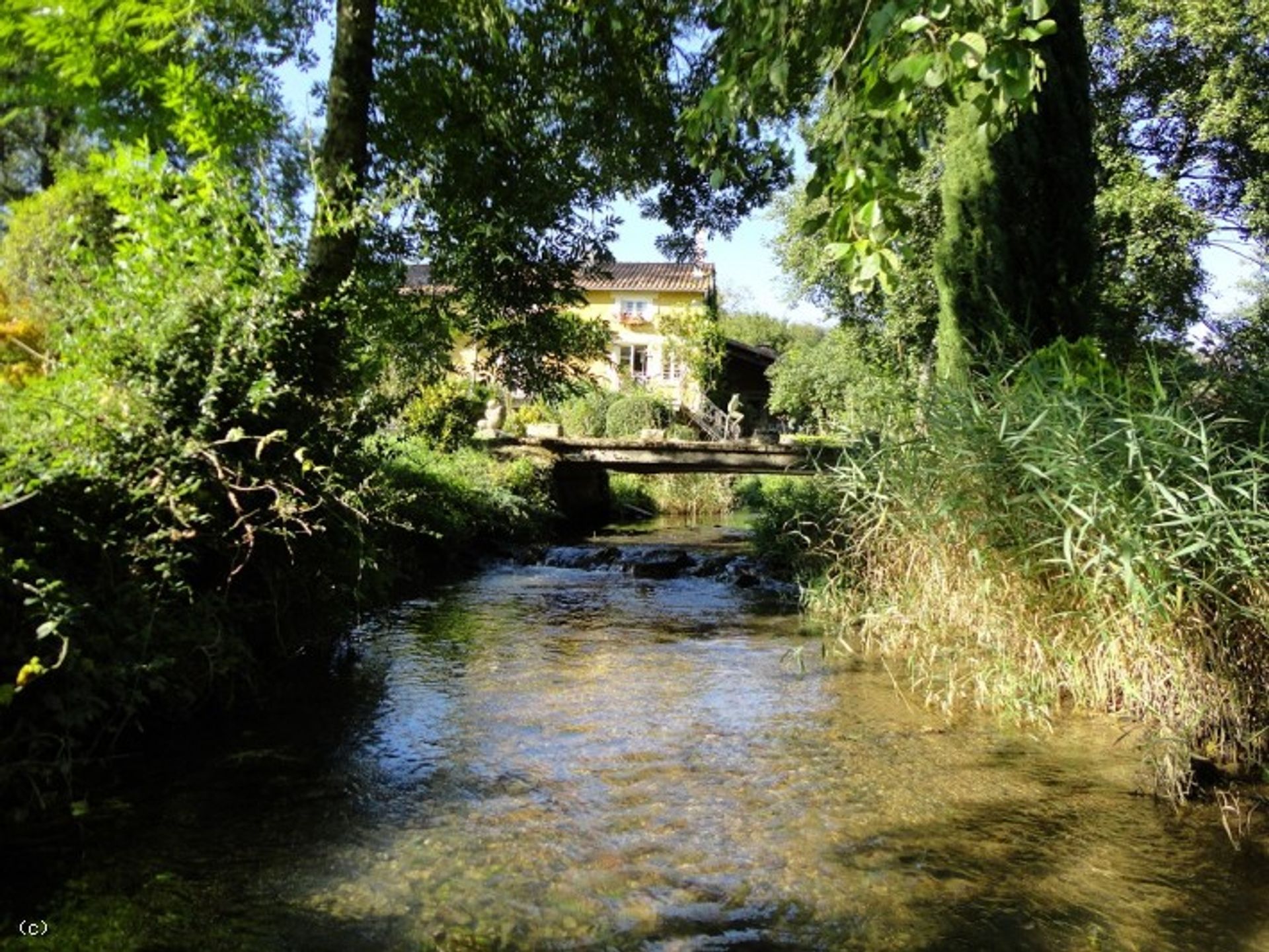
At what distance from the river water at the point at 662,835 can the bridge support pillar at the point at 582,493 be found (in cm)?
1179

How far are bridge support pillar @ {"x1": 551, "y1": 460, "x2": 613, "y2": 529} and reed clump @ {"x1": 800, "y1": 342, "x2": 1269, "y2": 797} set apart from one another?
39.2 feet

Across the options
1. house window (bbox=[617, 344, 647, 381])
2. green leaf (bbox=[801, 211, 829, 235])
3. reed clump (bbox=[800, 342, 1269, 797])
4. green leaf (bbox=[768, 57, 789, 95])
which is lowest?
reed clump (bbox=[800, 342, 1269, 797])

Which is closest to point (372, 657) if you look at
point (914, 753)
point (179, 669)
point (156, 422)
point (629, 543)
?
point (179, 669)

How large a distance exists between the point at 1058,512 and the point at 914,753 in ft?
4.50

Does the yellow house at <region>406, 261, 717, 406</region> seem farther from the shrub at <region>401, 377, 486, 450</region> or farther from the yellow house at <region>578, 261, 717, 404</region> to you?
the shrub at <region>401, 377, 486, 450</region>

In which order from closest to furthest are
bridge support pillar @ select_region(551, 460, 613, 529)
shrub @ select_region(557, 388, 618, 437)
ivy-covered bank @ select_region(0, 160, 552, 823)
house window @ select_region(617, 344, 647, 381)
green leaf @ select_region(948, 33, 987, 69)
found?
green leaf @ select_region(948, 33, 987, 69)
ivy-covered bank @ select_region(0, 160, 552, 823)
bridge support pillar @ select_region(551, 460, 613, 529)
shrub @ select_region(557, 388, 618, 437)
house window @ select_region(617, 344, 647, 381)

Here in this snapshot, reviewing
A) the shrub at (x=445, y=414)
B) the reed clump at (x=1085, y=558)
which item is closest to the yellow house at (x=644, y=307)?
the shrub at (x=445, y=414)

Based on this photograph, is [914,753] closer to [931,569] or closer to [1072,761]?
[1072,761]

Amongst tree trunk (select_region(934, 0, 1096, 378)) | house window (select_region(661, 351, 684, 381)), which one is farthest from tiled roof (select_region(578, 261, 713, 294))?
tree trunk (select_region(934, 0, 1096, 378))

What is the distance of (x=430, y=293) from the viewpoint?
901 centimetres

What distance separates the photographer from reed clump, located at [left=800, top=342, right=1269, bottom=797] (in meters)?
3.75

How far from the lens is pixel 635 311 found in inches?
1420

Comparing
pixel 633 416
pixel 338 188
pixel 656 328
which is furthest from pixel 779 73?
pixel 656 328

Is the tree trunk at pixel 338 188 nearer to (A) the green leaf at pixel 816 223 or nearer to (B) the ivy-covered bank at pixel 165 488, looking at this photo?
(B) the ivy-covered bank at pixel 165 488
